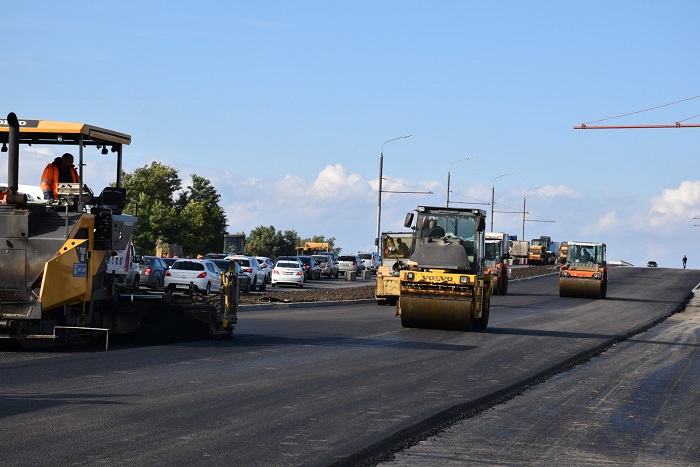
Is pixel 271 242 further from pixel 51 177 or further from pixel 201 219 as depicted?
pixel 51 177

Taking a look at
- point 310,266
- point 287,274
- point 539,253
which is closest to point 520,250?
point 539,253

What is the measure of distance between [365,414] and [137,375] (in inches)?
148

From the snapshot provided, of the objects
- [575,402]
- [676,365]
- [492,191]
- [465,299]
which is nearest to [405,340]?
[465,299]

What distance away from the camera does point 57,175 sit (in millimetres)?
16469

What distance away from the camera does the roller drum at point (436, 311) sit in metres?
24.9

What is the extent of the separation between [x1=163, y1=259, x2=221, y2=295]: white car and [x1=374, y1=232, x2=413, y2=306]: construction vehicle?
7.25 metres

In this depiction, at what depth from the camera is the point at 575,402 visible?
1356 centimetres

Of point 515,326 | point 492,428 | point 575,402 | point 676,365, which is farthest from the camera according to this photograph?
point 515,326

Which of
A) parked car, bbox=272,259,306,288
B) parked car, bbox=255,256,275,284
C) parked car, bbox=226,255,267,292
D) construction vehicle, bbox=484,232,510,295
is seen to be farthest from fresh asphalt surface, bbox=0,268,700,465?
parked car, bbox=272,259,306,288

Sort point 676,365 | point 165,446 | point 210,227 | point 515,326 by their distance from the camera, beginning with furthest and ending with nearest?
point 210,227
point 515,326
point 676,365
point 165,446

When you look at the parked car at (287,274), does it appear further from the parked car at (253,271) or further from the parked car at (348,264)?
the parked car at (348,264)

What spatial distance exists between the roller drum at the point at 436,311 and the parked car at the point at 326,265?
45.8 metres

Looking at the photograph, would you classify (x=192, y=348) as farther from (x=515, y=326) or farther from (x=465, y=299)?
(x=515, y=326)

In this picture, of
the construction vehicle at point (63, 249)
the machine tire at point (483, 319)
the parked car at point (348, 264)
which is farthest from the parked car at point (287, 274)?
the construction vehicle at point (63, 249)
